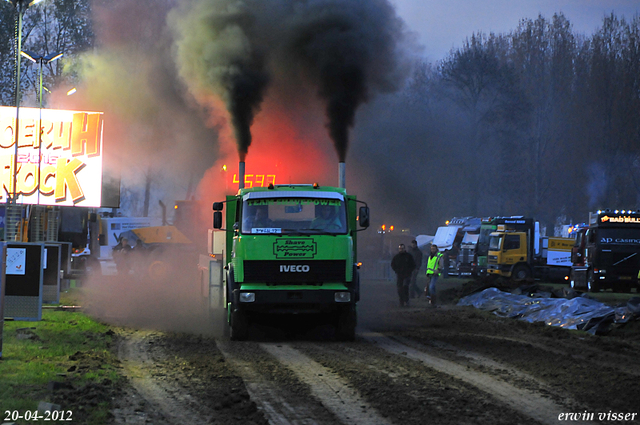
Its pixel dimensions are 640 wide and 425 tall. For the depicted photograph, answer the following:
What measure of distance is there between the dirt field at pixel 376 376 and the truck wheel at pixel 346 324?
Answer: 28 cm

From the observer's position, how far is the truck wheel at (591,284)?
2729cm

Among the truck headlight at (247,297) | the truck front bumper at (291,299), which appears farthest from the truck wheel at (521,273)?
Answer: the truck headlight at (247,297)

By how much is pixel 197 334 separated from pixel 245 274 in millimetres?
2186

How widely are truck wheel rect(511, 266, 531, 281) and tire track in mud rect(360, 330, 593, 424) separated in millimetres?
24265

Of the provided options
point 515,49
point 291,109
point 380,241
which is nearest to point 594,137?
point 515,49

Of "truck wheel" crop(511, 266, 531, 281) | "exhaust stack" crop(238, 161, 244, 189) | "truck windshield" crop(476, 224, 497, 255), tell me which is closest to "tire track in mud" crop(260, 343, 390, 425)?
"exhaust stack" crop(238, 161, 244, 189)

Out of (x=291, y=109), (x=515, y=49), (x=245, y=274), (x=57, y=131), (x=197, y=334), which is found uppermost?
(x=515, y=49)

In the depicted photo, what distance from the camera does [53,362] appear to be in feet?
31.7

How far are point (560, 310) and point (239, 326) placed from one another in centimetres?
733

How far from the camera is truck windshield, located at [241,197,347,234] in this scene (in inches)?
482

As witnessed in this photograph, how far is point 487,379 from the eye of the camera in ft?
28.6

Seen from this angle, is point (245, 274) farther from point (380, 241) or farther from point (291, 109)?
point (380, 241)

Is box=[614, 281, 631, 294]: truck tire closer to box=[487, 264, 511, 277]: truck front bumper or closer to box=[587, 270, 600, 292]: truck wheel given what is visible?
box=[587, 270, 600, 292]: truck wheel

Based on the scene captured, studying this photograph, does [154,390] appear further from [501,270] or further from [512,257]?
[512,257]
